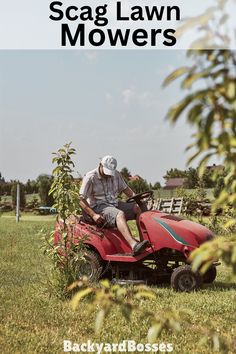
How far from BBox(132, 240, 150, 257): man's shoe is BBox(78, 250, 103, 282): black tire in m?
0.37

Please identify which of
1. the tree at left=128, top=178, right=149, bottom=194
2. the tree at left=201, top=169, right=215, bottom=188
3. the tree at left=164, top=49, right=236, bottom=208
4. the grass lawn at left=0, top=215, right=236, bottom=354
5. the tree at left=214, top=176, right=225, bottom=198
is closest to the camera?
the tree at left=164, top=49, right=236, bottom=208

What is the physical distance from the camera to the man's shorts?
5832 millimetres

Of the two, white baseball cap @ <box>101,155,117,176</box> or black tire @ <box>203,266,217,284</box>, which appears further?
black tire @ <box>203,266,217,284</box>

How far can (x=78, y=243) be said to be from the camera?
536cm

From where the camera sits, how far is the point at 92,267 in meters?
5.80

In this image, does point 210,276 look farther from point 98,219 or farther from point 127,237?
point 98,219

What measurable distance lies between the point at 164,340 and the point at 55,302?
4.67ft

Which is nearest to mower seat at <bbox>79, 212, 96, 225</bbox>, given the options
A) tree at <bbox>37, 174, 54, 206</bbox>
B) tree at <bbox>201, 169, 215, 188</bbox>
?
tree at <bbox>201, 169, 215, 188</bbox>

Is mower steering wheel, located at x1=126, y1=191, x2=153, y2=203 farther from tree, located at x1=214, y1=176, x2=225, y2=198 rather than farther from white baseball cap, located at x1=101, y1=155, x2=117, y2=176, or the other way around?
tree, located at x1=214, y1=176, x2=225, y2=198

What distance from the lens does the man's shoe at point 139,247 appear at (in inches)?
221

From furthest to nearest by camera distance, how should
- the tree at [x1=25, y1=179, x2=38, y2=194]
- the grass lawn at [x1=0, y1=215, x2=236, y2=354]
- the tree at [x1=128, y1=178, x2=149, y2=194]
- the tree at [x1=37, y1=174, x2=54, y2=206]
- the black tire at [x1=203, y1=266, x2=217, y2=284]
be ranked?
the tree at [x1=25, y1=179, x2=38, y2=194] → the tree at [x1=37, y1=174, x2=54, y2=206] → the tree at [x1=128, y1=178, x2=149, y2=194] → the black tire at [x1=203, y1=266, x2=217, y2=284] → the grass lawn at [x1=0, y1=215, x2=236, y2=354]

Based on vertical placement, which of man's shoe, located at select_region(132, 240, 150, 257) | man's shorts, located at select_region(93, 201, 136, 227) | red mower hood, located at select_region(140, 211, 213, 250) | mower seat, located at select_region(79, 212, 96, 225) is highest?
man's shorts, located at select_region(93, 201, 136, 227)

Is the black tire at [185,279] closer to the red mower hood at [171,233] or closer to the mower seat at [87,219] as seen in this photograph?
the red mower hood at [171,233]

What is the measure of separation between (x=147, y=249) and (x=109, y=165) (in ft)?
2.93
